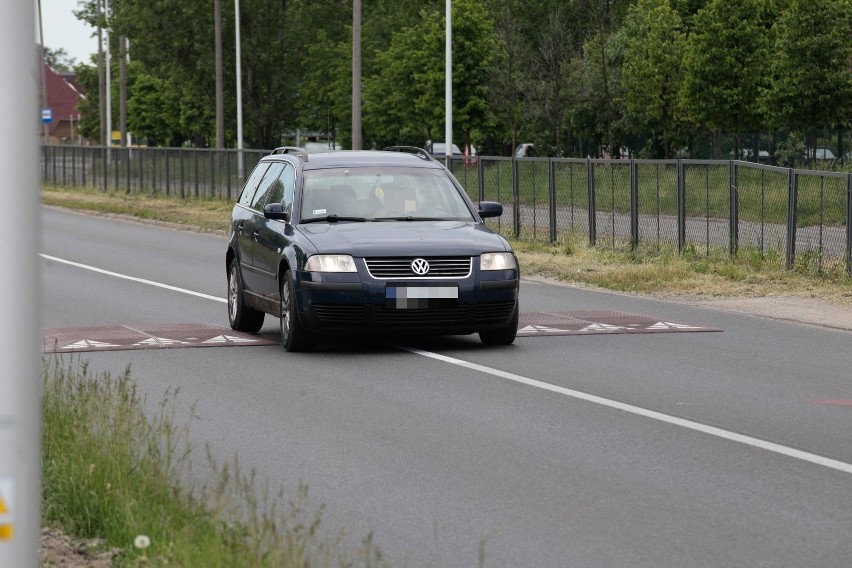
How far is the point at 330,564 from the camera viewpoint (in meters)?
6.37

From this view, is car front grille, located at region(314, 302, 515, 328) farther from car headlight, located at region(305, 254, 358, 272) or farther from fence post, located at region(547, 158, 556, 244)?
fence post, located at region(547, 158, 556, 244)

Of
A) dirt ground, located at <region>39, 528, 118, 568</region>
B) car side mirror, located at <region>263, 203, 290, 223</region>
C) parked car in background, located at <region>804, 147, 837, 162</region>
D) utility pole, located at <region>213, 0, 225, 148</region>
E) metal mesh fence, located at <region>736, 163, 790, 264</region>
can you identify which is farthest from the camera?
utility pole, located at <region>213, 0, 225, 148</region>

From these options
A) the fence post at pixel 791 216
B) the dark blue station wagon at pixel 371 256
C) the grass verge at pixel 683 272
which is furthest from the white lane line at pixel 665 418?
the fence post at pixel 791 216

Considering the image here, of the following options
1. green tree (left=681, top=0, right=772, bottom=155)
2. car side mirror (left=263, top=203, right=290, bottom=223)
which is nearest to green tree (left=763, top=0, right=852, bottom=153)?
green tree (left=681, top=0, right=772, bottom=155)

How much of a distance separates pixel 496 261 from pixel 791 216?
8793 mm

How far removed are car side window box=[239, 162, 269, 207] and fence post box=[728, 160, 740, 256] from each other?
27.1ft

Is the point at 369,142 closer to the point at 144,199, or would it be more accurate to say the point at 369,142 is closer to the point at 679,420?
the point at 144,199

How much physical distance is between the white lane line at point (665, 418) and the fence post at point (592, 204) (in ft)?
43.4

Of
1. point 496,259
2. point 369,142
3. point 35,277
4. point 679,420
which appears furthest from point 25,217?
point 369,142

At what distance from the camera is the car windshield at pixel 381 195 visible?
14.5 m

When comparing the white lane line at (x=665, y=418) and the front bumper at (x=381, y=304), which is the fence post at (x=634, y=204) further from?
the white lane line at (x=665, y=418)

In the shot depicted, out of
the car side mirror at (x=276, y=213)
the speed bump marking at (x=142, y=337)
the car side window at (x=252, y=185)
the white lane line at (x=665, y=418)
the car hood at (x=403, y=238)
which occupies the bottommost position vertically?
the white lane line at (x=665, y=418)

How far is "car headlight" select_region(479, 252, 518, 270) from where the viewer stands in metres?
13.5

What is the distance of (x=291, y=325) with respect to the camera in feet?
44.7
